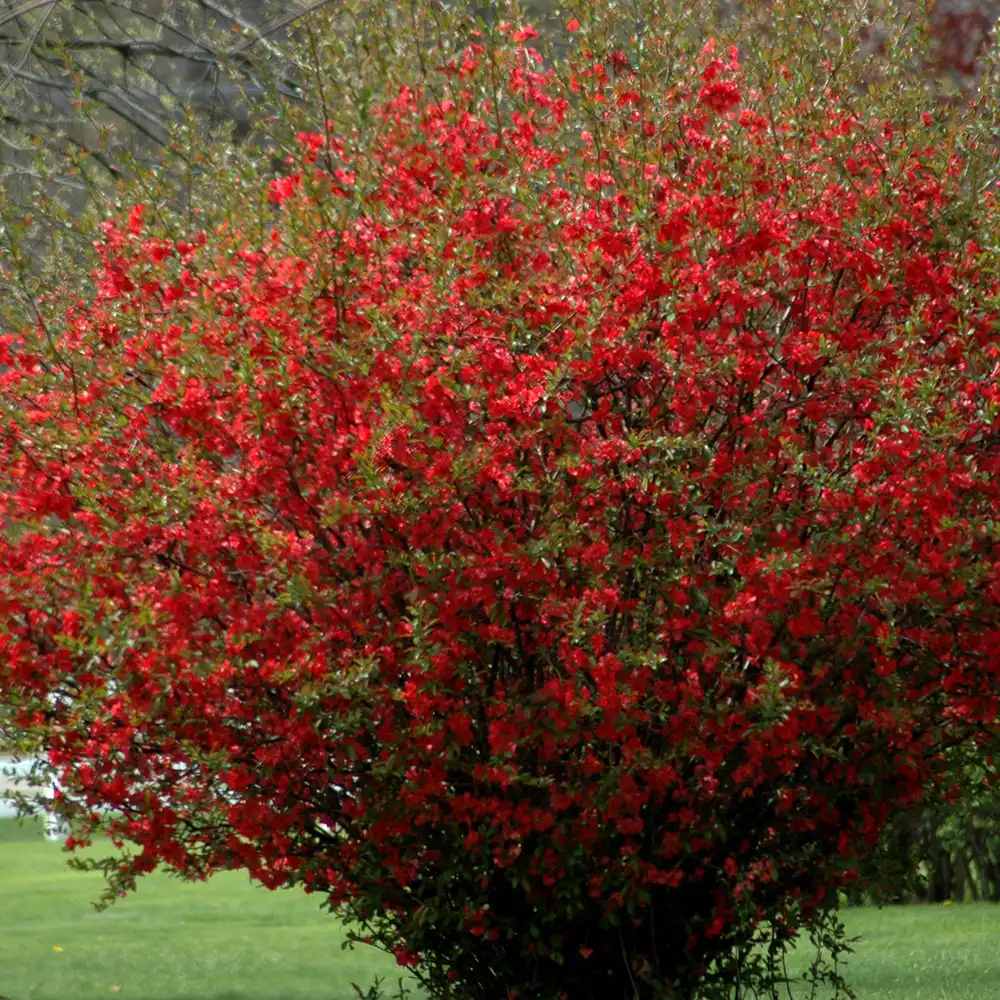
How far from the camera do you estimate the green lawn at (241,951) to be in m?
11.4

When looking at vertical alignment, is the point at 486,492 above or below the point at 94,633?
above

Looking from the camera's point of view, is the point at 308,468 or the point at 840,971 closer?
the point at 308,468

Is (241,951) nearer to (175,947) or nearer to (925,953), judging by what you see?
(175,947)

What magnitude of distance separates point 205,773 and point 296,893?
1342cm

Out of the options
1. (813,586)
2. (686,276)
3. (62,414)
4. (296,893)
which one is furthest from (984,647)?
(296,893)

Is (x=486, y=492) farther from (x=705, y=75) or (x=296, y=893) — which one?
(x=296, y=893)

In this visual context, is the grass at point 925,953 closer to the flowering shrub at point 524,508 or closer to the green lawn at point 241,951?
the green lawn at point 241,951

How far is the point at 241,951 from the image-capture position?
13664 millimetres

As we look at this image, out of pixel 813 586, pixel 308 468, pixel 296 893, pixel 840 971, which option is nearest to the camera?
pixel 813 586

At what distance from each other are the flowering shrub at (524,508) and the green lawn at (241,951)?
4584 millimetres

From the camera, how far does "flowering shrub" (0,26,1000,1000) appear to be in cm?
557

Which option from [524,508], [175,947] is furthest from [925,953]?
[524,508]

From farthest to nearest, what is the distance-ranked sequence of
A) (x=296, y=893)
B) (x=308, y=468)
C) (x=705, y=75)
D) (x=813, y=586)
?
(x=296, y=893)
(x=705, y=75)
(x=308, y=468)
(x=813, y=586)

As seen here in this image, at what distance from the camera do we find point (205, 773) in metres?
6.17
